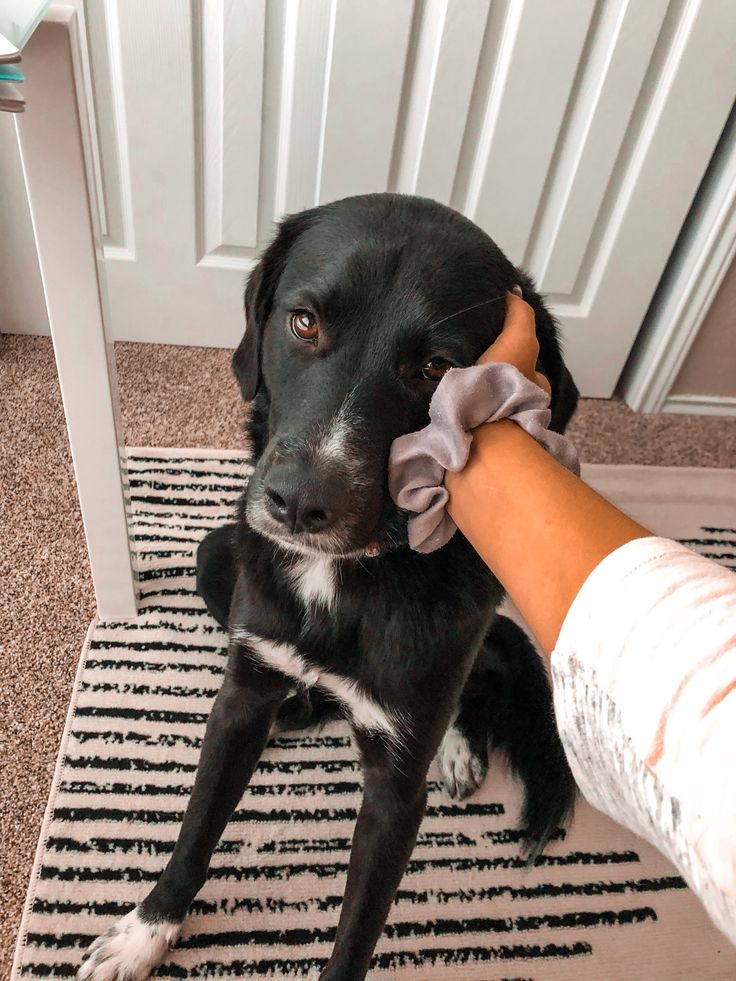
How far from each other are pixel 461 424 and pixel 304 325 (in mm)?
270

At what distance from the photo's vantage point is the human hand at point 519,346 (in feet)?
2.68

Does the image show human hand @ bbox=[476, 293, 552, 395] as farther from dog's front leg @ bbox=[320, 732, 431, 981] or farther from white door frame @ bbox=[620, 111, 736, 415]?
white door frame @ bbox=[620, 111, 736, 415]

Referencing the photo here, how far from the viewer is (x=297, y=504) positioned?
0.80 metres

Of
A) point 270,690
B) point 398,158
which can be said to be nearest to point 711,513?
point 398,158

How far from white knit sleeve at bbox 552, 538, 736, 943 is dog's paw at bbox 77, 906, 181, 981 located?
81 centimetres

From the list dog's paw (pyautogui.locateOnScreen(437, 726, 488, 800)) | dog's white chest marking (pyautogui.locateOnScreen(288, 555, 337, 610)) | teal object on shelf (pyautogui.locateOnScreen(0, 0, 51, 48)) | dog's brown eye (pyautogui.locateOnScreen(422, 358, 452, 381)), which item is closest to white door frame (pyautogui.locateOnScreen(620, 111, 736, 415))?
dog's paw (pyautogui.locateOnScreen(437, 726, 488, 800))

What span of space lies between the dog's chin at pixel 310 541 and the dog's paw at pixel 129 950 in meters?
0.62

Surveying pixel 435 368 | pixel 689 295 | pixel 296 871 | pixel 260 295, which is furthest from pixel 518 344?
pixel 689 295

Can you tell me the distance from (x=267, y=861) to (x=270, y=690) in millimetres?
343

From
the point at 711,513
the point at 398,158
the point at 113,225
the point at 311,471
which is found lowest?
the point at 711,513

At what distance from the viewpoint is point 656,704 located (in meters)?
0.45

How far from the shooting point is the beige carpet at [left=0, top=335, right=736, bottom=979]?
4.09 ft

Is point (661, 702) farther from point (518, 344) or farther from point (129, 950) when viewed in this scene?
point (129, 950)

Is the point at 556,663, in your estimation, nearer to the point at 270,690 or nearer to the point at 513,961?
the point at 270,690
